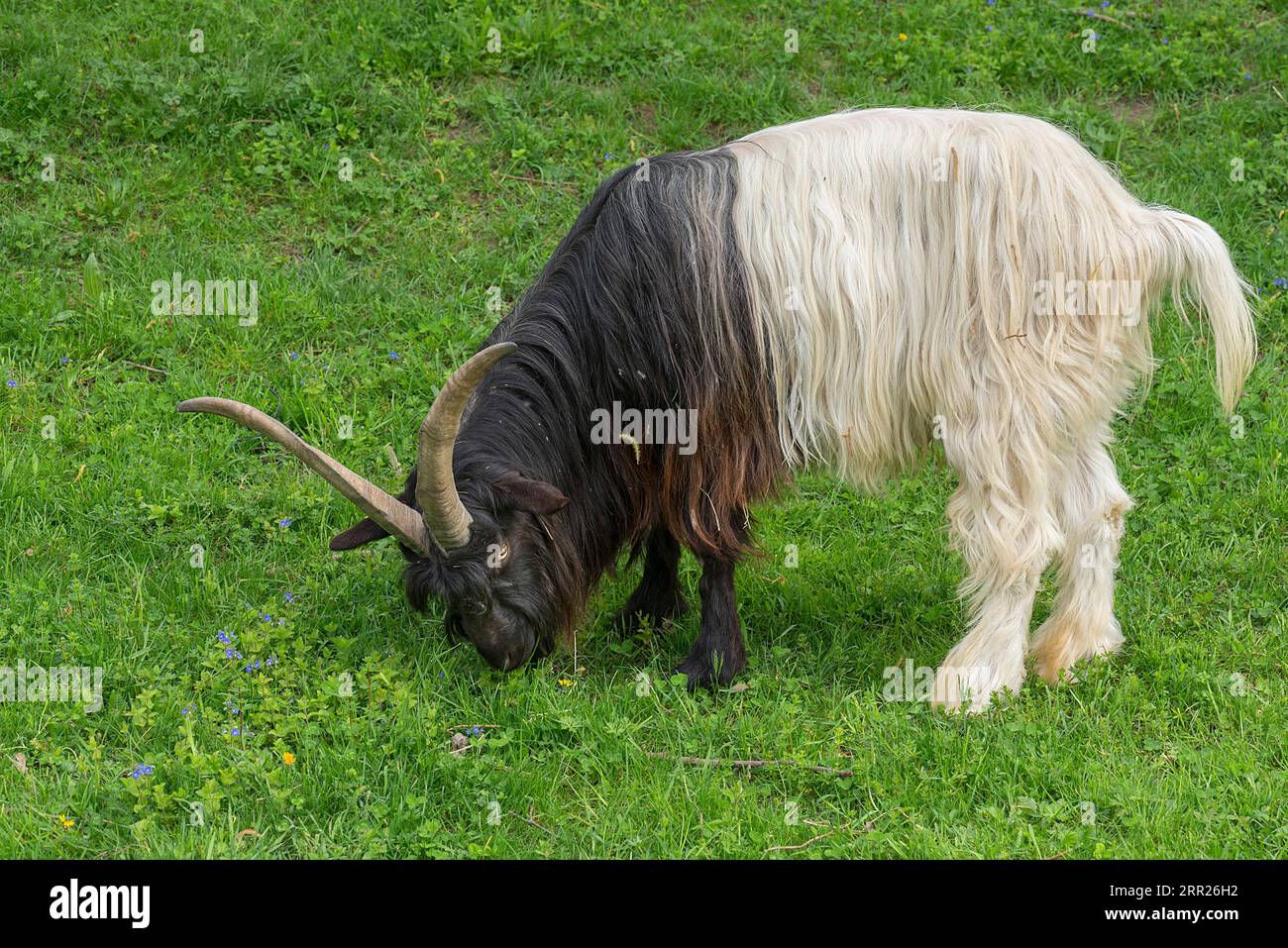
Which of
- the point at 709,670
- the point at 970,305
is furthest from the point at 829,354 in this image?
the point at 709,670

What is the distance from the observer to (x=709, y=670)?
5.93 meters

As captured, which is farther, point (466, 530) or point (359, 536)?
point (359, 536)

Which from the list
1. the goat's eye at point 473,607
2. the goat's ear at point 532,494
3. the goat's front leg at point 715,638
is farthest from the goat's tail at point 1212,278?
the goat's eye at point 473,607

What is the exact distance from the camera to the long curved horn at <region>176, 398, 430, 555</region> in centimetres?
497

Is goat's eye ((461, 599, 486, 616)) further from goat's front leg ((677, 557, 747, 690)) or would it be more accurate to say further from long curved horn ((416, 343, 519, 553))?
goat's front leg ((677, 557, 747, 690))

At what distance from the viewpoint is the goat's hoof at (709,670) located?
591 centimetres

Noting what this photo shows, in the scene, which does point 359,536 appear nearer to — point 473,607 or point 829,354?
point 473,607

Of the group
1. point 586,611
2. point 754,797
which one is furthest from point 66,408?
point 754,797

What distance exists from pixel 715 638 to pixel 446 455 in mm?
1459

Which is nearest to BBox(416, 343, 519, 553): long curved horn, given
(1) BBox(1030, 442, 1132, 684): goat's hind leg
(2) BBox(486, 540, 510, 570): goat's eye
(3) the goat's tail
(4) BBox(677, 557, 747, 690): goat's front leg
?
(2) BBox(486, 540, 510, 570): goat's eye

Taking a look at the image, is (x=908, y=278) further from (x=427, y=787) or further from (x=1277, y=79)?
(x=1277, y=79)

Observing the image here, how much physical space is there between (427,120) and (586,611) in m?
4.46

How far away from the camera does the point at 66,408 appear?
726cm

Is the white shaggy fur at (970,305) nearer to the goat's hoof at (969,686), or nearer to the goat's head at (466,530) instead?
the goat's hoof at (969,686)
